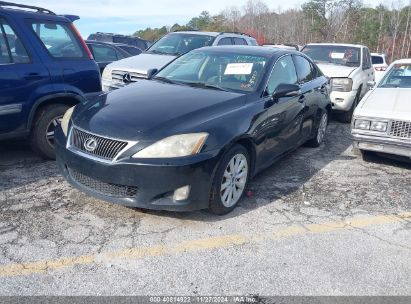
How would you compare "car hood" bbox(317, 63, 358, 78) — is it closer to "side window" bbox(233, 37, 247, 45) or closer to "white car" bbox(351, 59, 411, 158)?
"side window" bbox(233, 37, 247, 45)

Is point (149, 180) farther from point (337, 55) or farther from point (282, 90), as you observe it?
point (337, 55)

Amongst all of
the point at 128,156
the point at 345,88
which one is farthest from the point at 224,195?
the point at 345,88

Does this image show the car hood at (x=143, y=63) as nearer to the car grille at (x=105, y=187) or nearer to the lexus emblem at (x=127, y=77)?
the lexus emblem at (x=127, y=77)

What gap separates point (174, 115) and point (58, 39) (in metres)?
2.50

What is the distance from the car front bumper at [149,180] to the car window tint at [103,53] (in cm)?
780

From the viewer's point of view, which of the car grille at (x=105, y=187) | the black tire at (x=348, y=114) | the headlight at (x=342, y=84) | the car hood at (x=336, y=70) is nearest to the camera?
the car grille at (x=105, y=187)

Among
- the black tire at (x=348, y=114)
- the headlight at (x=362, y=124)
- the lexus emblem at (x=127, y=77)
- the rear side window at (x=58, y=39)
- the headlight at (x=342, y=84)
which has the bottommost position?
the black tire at (x=348, y=114)

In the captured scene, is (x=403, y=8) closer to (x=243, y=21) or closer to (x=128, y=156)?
(x=243, y=21)

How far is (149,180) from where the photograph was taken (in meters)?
3.42

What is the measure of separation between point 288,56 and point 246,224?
265cm

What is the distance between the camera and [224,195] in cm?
391

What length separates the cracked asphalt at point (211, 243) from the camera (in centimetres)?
294

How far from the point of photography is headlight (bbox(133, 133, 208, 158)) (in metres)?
3.41

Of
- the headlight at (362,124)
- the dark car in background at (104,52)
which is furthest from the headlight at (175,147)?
the dark car in background at (104,52)
